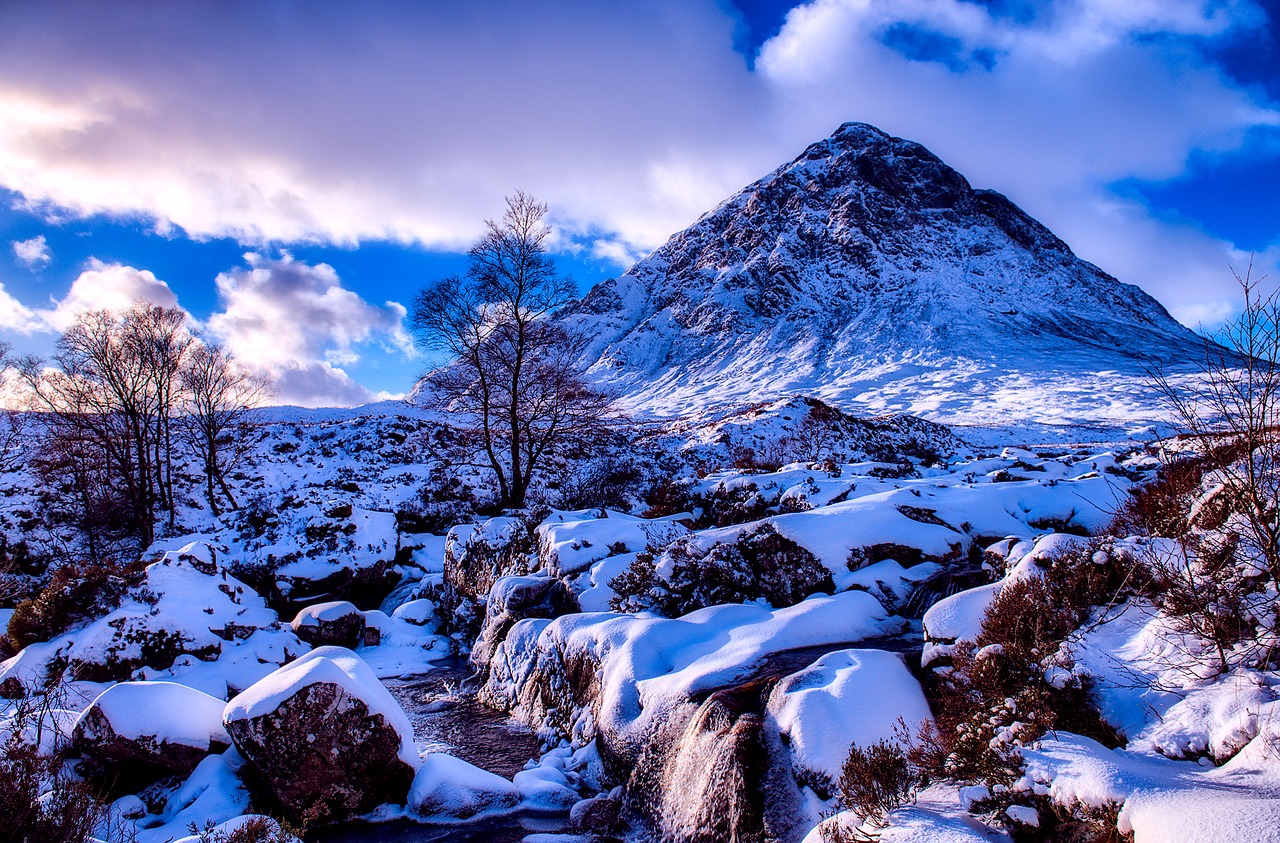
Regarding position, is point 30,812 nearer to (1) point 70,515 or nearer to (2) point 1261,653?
(2) point 1261,653

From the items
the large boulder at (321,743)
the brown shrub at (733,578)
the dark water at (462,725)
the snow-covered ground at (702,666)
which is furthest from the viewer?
the brown shrub at (733,578)

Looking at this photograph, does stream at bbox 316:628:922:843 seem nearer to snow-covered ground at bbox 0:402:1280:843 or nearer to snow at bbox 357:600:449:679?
snow-covered ground at bbox 0:402:1280:843

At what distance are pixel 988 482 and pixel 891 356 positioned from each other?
59.7m

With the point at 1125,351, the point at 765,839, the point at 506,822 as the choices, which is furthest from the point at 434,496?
the point at 1125,351

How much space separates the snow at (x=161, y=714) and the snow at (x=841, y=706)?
6.91 metres

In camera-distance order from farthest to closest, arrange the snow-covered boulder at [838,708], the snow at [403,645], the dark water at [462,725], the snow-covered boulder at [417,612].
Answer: the snow-covered boulder at [417,612]
the snow at [403,645]
the dark water at [462,725]
the snow-covered boulder at [838,708]

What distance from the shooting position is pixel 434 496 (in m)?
21.9

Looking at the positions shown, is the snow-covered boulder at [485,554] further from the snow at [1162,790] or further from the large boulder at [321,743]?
the snow at [1162,790]

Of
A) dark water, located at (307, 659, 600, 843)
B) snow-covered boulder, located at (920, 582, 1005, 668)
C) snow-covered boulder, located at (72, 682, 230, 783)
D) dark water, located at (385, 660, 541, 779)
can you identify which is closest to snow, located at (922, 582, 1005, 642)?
snow-covered boulder, located at (920, 582, 1005, 668)

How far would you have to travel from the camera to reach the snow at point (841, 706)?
15.8 ft

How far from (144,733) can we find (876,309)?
85.5m

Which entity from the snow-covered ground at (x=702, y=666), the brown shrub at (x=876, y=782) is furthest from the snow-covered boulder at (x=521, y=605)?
the brown shrub at (x=876, y=782)

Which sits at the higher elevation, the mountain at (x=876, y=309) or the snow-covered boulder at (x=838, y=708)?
the mountain at (x=876, y=309)

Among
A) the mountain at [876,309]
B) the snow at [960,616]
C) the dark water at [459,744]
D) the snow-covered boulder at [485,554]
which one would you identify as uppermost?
the mountain at [876,309]
